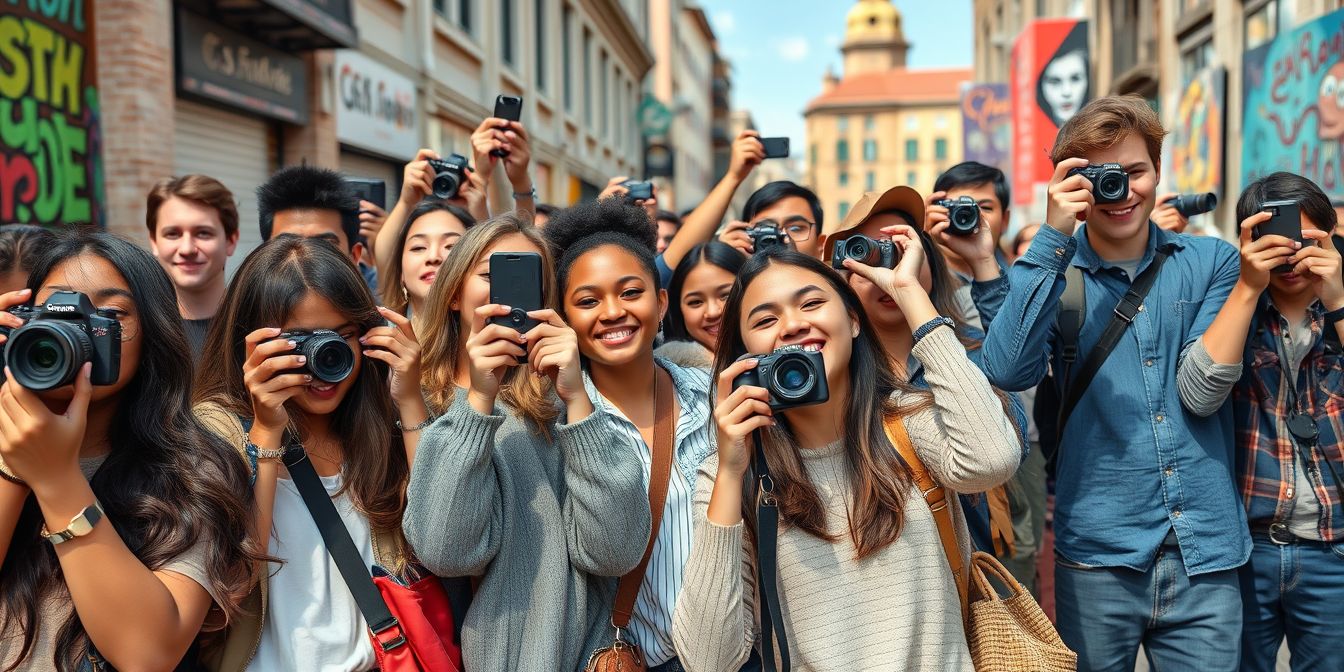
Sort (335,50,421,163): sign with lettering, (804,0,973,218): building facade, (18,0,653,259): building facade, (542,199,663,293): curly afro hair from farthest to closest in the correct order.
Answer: (804,0,973,218): building facade, (335,50,421,163): sign with lettering, (18,0,653,259): building facade, (542,199,663,293): curly afro hair

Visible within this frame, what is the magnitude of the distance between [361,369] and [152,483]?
0.57 m

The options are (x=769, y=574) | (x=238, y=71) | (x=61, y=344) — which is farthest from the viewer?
(x=238, y=71)

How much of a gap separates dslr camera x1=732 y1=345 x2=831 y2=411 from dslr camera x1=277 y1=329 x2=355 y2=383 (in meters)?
0.91

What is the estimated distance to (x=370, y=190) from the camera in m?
4.53

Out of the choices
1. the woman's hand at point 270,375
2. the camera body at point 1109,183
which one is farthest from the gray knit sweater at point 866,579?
the woman's hand at point 270,375

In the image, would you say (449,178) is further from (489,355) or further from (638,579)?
(638,579)

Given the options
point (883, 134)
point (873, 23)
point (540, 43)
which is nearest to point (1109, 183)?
point (540, 43)

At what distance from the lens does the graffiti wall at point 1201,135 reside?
12.4m

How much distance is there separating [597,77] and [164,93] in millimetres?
17802

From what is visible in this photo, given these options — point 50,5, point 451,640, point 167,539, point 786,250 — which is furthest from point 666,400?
point 50,5

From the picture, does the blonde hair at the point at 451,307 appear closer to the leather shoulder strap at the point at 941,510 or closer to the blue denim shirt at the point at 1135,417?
the leather shoulder strap at the point at 941,510

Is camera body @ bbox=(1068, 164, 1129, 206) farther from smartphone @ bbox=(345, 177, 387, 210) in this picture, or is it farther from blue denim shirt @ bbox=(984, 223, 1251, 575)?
smartphone @ bbox=(345, 177, 387, 210)

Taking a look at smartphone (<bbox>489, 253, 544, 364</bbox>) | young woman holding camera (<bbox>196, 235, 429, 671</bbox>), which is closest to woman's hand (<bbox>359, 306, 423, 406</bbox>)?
young woman holding camera (<bbox>196, 235, 429, 671</bbox>)

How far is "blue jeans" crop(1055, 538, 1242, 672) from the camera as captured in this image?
100 inches
